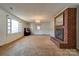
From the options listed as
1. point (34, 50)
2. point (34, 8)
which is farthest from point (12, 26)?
point (34, 50)

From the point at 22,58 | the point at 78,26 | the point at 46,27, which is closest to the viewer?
the point at 22,58

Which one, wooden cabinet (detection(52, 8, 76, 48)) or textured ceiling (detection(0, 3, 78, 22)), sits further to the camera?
wooden cabinet (detection(52, 8, 76, 48))

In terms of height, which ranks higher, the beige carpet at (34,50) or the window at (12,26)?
the window at (12,26)

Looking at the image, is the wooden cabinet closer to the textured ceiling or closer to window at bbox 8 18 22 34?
the textured ceiling

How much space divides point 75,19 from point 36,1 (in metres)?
3.25

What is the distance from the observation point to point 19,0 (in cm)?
289

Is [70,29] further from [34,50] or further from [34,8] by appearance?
[34,8]

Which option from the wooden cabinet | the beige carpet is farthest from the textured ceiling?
the beige carpet

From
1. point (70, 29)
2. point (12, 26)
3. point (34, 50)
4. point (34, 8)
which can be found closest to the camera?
point (34, 50)

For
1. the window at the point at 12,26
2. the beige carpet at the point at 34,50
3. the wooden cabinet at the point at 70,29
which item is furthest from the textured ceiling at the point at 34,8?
the beige carpet at the point at 34,50

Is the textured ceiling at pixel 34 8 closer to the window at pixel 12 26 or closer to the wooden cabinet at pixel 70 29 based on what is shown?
the wooden cabinet at pixel 70 29

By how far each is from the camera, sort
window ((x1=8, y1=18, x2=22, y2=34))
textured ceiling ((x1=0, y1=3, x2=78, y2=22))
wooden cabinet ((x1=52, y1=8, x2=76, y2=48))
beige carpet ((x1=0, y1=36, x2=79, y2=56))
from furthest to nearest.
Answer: window ((x1=8, y1=18, x2=22, y2=34)) → wooden cabinet ((x1=52, y1=8, x2=76, y2=48)) → textured ceiling ((x1=0, y1=3, x2=78, y2=22)) → beige carpet ((x1=0, y1=36, x2=79, y2=56))

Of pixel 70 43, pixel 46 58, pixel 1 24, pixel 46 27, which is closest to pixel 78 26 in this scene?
pixel 70 43

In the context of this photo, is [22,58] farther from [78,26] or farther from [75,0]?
[78,26]
